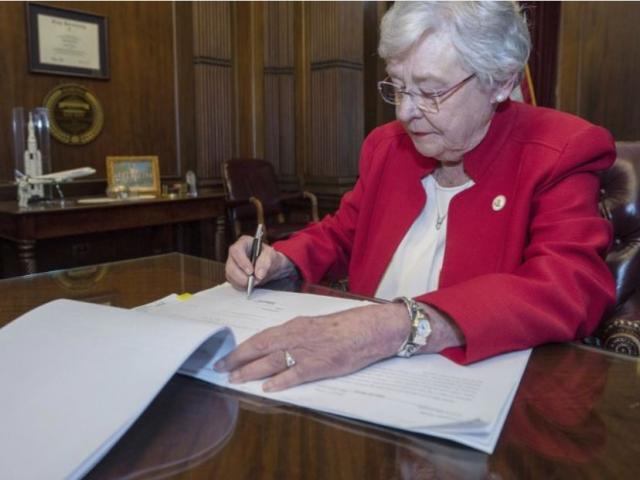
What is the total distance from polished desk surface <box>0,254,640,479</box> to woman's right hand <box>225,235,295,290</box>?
473 millimetres

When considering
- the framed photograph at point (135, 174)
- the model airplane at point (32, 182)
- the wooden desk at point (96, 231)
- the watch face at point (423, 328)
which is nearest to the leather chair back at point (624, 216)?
the watch face at point (423, 328)

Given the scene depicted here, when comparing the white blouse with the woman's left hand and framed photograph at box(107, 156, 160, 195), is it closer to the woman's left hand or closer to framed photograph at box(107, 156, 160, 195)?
the woman's left hand

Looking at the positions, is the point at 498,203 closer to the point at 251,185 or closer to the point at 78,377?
the point at 78,377

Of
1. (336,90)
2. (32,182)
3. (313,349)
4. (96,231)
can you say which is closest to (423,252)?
(313,349)

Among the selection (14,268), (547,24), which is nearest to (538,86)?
(547,24)

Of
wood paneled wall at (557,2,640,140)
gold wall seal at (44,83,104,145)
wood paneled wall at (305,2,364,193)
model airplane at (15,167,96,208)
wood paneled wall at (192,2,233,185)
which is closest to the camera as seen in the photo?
wood paneled wall at (557,2,640,140)

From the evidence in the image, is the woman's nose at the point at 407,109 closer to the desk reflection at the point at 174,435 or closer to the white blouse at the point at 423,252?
the white blouse at the point at 423,252

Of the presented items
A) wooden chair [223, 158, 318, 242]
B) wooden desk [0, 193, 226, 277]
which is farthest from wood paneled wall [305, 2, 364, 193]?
wooden desk [0, 193, 226, 277]

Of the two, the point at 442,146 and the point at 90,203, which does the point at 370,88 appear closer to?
the point at 90,203

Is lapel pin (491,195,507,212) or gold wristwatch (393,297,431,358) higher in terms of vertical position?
lapel pin (491,195,507,212)

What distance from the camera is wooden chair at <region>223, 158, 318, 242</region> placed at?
14.3ft

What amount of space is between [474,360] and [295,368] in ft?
0.88

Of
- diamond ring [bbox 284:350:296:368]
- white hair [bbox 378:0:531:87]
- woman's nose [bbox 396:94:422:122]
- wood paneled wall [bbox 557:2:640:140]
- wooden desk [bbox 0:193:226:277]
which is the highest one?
wood paneled wall [bbox 557:2:640:140]

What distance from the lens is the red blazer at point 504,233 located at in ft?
2.98
